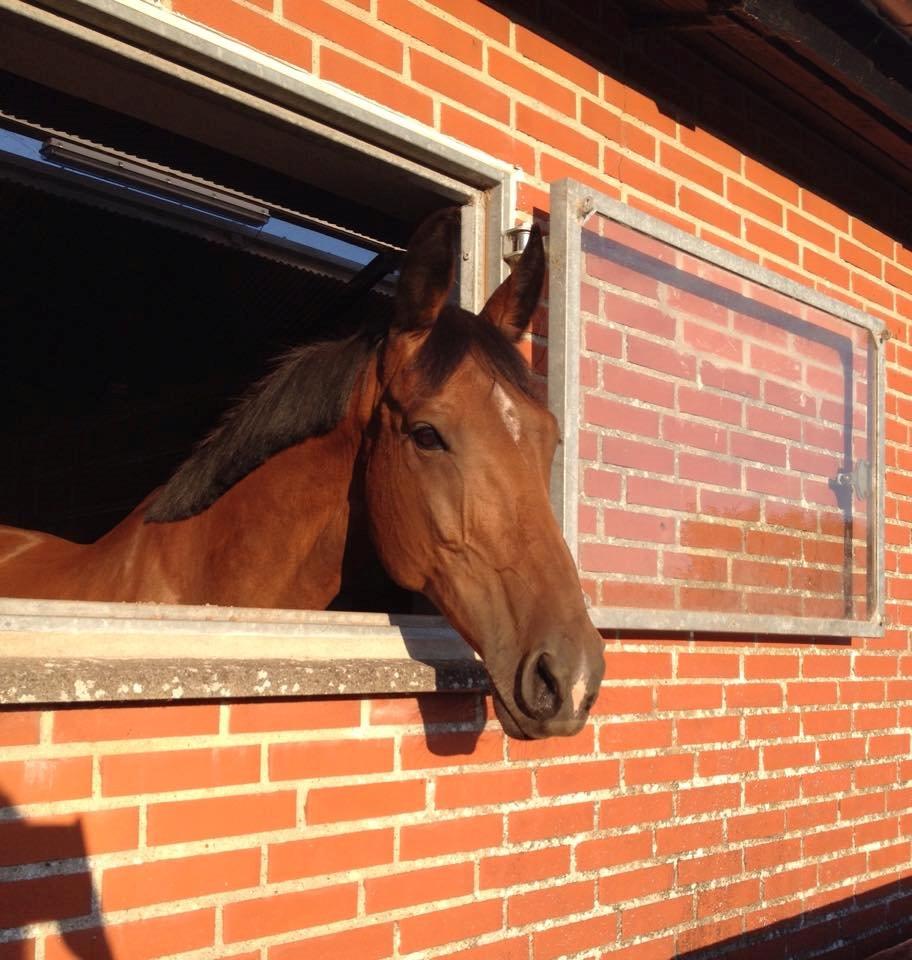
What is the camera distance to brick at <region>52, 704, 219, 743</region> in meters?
2.15

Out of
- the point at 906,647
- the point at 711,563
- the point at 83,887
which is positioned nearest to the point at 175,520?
the point at 83,887

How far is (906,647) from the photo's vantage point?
4891 millimetres

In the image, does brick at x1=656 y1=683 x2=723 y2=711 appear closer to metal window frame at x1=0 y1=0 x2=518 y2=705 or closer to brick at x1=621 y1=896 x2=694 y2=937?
brick at x1=621 y1=896 x2=694 y2=937

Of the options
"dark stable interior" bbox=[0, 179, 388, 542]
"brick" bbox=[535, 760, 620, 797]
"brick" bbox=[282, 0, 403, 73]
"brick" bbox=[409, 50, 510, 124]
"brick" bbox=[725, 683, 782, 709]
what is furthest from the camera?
"dark stable interior" bbox=[0, 179, 388, 542]

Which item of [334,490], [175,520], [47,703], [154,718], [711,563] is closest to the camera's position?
[47,703]

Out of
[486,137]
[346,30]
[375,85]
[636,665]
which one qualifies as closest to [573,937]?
[636,665]

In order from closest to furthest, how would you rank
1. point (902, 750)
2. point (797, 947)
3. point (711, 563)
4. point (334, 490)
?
point (334, 490), point (711, 563), point (797, 947), point (902, 750)

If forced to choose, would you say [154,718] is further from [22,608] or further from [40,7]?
[40,7]

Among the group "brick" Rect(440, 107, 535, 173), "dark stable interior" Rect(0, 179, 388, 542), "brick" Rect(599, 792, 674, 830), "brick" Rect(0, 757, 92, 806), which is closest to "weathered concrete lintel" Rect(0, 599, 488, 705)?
"brick" Rect(0, 757, 92, 806)

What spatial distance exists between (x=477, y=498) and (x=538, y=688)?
1.43 ft

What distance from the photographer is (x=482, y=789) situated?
3012 millimetres

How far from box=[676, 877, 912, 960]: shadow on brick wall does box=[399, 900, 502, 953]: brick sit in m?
0.96

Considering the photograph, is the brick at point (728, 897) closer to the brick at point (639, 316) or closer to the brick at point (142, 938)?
the brick at point (639, 316)

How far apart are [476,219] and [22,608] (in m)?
1.70
